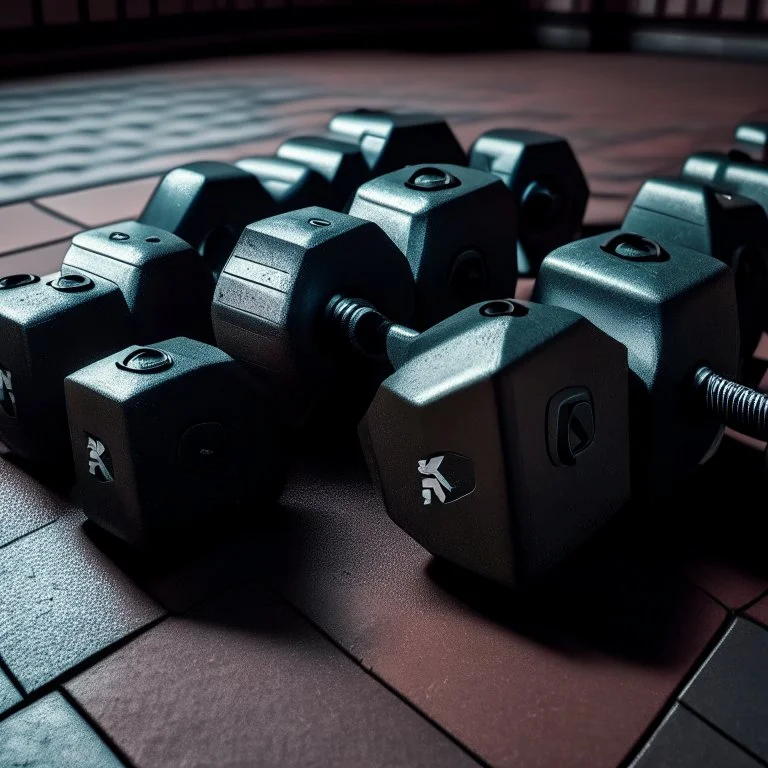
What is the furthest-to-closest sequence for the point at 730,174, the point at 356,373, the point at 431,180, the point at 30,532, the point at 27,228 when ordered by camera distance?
the point at 27,228
the point at 730,174
the point at 431,180
the point at 356,373
the point at 30,532

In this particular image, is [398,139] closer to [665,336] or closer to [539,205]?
[539,205]

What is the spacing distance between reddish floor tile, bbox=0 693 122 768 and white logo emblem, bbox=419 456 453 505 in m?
0.29

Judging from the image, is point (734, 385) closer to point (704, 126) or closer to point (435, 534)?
point (435, 534)

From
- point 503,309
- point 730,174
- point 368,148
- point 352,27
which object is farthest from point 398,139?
point 352,27

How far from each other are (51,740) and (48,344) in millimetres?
364

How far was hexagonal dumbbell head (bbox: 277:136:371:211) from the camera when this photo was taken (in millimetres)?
1280

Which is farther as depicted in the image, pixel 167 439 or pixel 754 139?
pixel 754 139

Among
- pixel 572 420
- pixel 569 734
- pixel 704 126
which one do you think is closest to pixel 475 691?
pixel 569 734

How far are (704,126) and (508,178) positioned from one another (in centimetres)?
137

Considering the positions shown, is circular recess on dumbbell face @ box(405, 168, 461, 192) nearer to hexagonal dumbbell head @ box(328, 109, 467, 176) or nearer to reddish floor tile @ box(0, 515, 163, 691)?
hexagonal dumbbell head @ box(328, 109, 467, 176)

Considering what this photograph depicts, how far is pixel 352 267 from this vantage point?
0.89 meters

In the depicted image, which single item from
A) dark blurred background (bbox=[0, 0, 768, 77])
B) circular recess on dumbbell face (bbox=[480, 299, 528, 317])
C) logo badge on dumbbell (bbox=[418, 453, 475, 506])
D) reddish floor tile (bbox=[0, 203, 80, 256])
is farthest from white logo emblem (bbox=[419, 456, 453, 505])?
dark blurred background (bbox=[0, 0, 768, 77])

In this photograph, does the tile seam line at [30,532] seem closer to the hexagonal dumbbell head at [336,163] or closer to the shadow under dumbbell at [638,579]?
the shadow under dumbbell at [638,579]

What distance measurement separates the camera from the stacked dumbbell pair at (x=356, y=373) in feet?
2.16
